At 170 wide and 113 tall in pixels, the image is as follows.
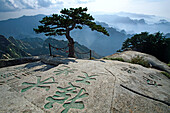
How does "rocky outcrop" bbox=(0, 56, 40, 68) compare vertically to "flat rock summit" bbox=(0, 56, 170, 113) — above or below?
below

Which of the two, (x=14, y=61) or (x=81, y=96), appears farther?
(x=14, y=61)

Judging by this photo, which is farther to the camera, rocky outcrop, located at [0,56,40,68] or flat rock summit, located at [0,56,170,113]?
rocky outcrop, located at [0,56,40,68]

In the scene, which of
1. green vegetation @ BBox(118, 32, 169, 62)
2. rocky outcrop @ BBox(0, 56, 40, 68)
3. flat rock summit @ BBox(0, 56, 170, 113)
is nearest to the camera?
flat rock summit @ BBox(0, 56, 170, 113)

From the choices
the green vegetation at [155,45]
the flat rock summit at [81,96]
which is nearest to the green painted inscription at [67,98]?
the flat rock summit at [81,96]

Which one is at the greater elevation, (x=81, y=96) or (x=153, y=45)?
(x=81, y=96)

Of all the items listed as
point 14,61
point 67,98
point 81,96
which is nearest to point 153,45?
point 81,96

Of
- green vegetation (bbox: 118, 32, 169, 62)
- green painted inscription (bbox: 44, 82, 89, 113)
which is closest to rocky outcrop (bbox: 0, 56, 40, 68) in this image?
green painted inscription (bbox: 44, 82, 89, 113)

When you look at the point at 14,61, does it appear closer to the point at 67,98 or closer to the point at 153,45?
the point at 67,98

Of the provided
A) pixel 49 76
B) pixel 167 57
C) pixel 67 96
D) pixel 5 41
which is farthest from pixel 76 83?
pixel 5 41

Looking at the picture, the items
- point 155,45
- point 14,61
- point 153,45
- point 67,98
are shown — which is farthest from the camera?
point 153,45

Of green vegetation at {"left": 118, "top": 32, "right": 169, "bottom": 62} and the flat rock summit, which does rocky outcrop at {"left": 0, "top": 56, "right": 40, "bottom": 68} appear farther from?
green vegetation at {"left": 118, "top": 32, "right": 169, "bottom": 62}

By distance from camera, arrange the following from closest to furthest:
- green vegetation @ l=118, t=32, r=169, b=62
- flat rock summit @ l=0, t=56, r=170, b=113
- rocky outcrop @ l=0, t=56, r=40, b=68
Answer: flat rock summit @ l=0, t=56, r=170, b=113 → rocky outcrop @ l=0, t=56, r=40, b=68 → green vegetation @ l=118, t=32, r=169, b=62

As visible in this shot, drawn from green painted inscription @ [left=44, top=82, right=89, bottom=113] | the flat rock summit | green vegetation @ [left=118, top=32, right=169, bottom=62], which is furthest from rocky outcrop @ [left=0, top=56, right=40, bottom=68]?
green vegetation @ [left=118, top=32, right=169, bottom=62]

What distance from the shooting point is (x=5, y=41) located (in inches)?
2879
